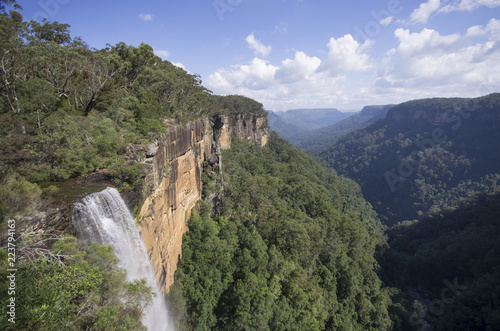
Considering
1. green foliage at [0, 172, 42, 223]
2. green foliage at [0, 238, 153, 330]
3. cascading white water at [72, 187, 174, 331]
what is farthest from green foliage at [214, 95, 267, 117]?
green foliage at [0, 238, 153, 330]

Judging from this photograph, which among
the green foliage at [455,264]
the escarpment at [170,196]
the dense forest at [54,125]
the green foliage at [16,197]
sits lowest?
Answer: the green foliage at [455,264]

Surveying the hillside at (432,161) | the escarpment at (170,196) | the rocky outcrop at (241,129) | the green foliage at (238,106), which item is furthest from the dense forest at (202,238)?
the hillside at (432,161)

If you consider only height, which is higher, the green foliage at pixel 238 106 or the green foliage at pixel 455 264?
the green foliage at pixel 238 106

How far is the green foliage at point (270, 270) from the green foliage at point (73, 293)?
11.5 metres

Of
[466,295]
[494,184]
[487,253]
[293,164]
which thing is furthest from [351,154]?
[466,295]

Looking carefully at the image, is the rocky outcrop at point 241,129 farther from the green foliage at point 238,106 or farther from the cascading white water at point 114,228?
the cascading white water at point 114,228

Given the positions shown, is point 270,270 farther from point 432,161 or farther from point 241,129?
point 432,161

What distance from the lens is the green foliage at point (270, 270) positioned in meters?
18.1

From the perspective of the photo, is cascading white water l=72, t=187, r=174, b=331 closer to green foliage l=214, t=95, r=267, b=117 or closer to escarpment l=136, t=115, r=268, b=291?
escarpment l=136, t=115, r=268, b=291

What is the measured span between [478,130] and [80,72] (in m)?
132

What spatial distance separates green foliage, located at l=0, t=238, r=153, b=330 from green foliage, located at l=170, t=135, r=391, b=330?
11.5m

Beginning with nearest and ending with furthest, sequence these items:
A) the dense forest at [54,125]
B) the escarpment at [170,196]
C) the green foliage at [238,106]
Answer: the dense forest at [54,125], the escarpment at [170,196], the green foliage at [238,106]

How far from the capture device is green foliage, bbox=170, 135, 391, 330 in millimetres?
18109

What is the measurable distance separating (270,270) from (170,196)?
42.3 feet
